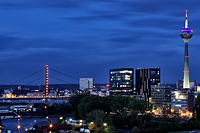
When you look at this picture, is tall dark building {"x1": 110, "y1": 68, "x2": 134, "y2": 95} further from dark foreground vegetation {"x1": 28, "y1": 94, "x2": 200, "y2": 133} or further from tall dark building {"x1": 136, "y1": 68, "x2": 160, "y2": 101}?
dark foreground vegetation {"x1": 28, "y1": 94, "x2": 200, "y2": 133}

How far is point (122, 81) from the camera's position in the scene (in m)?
55.9

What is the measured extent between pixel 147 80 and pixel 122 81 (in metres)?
3.75

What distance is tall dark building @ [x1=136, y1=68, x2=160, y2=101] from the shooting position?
52.4 metres

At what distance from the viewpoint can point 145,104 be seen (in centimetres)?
2834

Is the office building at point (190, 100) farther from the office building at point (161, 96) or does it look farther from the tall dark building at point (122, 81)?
the tall dark building at point (122, 81)

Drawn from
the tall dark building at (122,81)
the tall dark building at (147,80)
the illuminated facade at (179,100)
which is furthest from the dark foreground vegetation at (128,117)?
the tall dark building at (122,81)

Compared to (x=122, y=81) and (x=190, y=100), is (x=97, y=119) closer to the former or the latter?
(x=190, y=100)

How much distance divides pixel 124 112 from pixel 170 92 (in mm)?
15246

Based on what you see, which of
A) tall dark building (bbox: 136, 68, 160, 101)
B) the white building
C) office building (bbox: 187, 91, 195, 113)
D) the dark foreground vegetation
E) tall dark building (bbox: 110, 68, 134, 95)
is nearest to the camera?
the dark foreground vegetation

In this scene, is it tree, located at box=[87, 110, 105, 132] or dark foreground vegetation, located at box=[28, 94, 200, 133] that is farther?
dark foreground vegetation, located at box=[28, 94, 200, 133]

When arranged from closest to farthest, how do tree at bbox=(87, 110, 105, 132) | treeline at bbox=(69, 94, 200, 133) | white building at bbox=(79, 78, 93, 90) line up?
tree at bbox=(87, 110, 105, 132), treeline at bbox=(69, 94, 200, 133), white building at bbox=(79, 78, 93, 90)

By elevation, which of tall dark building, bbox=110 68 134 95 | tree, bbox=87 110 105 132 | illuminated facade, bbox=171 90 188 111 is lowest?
tree, bbox=87 110 105 132

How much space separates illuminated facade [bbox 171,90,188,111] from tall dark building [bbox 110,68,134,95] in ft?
50.1

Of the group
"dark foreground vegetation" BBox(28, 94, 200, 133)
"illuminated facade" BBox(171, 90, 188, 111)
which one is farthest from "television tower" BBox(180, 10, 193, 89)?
"dark foreground vegetation" BBox(28, 94, 200, 133)
